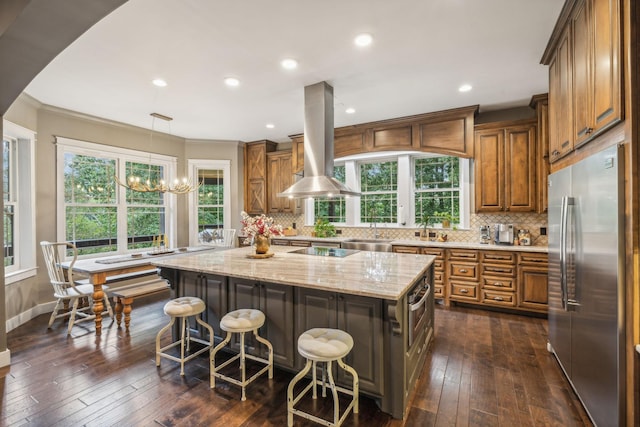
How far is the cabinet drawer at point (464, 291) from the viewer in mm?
Answer: 4250

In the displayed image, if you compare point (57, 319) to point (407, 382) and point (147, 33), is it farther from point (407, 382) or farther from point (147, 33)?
point (407, 382)

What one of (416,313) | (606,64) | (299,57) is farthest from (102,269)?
(606,64)

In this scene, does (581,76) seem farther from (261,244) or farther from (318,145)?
(261,244)

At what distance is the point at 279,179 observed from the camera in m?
6.20

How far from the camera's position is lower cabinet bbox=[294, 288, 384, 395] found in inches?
84.3

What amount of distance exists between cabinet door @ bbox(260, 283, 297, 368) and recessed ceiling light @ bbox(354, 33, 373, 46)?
7.15 ft

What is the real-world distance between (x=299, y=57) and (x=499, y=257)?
139 inches

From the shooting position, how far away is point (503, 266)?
160 inches

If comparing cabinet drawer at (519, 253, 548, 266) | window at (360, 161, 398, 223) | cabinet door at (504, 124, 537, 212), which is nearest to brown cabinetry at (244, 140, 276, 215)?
window at (360, 161, 398, 223)

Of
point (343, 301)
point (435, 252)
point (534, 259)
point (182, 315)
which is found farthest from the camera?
point (435, 252)

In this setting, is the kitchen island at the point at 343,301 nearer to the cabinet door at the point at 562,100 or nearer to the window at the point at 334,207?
the cabinet door at the point at 562,100

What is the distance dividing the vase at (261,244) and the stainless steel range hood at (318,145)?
59 centimetres

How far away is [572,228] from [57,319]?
5.64 m

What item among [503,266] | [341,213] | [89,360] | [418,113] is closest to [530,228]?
[503,266]
